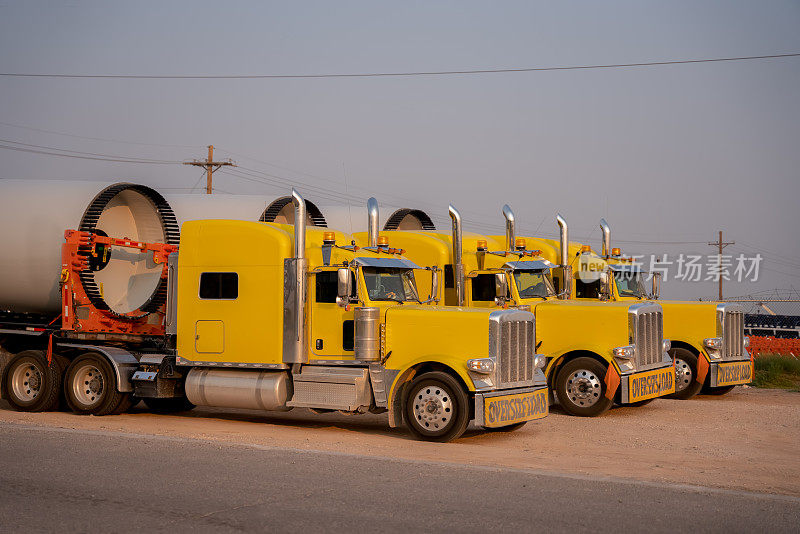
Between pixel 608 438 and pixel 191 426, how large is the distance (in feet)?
20.0

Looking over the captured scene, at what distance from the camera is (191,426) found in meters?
13.6

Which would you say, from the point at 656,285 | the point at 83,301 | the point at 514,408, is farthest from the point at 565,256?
the point at 83,301

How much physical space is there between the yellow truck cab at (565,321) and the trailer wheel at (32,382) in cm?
570

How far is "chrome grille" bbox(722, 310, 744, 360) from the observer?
702 inches

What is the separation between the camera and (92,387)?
48.6 ft

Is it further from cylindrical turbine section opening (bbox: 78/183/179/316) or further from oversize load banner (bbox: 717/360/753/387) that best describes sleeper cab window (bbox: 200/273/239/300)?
oversize load banner (bbox: 717/360/753/387)

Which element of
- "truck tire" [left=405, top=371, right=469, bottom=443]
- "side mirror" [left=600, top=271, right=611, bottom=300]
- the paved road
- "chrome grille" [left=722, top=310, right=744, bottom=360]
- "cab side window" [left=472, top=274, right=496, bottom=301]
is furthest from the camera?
"side mirror" [left=600, top=271, right=611, bottom=300]

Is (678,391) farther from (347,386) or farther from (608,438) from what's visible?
(347,386)

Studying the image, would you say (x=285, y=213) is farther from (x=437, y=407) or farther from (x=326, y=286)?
(x=437, y=407)

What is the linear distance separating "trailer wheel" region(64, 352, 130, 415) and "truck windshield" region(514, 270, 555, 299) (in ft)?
22.7

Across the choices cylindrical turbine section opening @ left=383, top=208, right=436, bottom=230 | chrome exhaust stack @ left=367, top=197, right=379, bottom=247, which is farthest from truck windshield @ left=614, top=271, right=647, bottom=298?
chrome exhaust stack @ left=367, top=197, right=379, bottom=247

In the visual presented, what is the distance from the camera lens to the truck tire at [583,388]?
48.5 ft

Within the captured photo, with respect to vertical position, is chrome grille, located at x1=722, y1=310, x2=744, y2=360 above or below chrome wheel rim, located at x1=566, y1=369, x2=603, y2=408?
above

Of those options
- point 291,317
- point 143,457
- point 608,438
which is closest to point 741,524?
point 608,438
